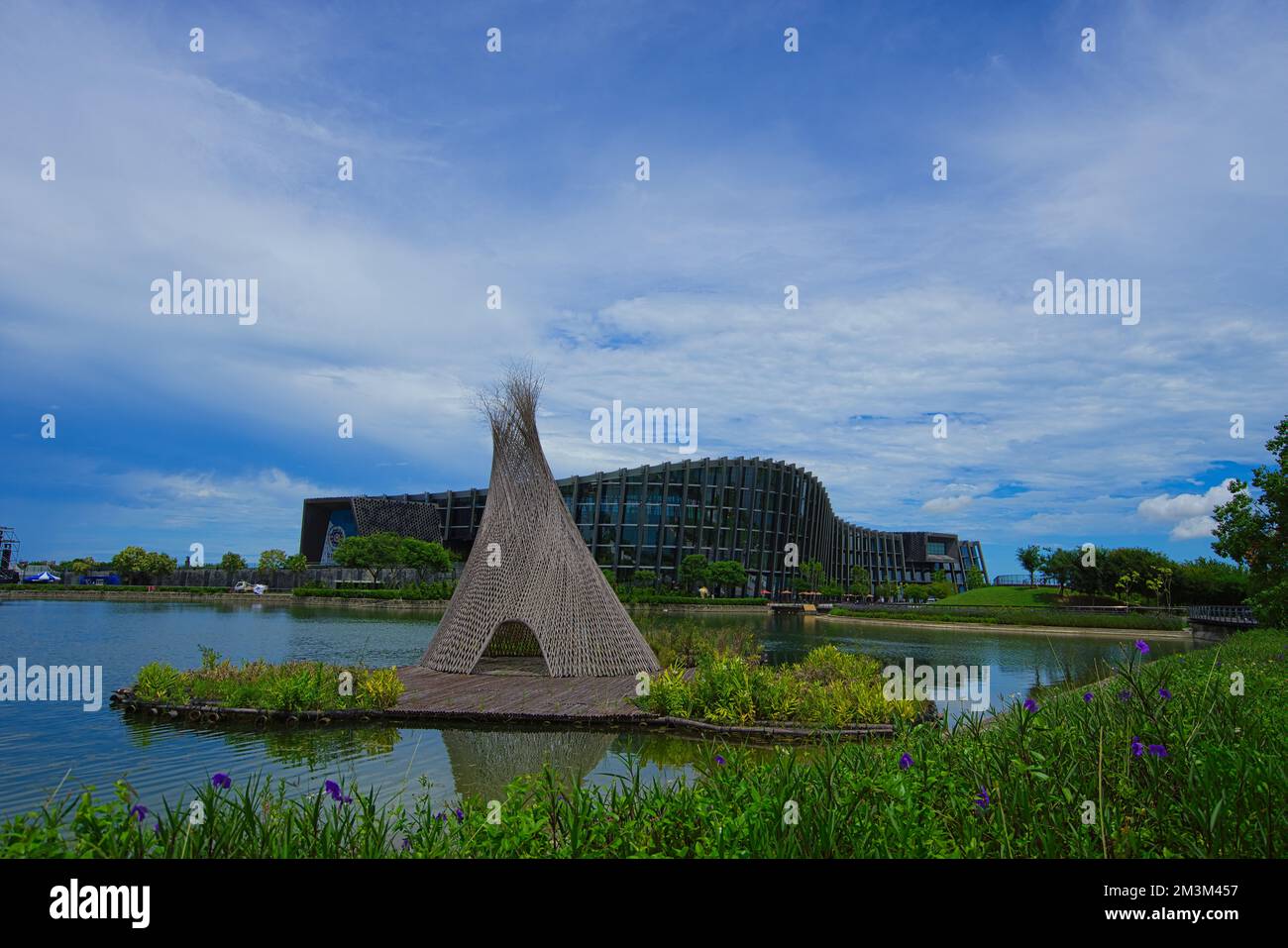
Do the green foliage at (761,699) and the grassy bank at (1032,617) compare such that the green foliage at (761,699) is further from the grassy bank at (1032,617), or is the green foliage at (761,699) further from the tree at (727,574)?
the tree at (727,574)

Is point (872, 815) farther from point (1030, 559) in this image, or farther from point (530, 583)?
point (1030, 559)

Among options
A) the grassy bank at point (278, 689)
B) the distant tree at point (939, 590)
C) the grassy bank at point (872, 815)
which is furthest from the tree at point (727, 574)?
the grassy bank at point (872, 815)

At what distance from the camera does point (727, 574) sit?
256 ft

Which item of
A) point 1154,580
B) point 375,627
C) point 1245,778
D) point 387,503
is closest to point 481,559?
point 1245,778

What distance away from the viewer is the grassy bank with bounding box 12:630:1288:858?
4113 millimetres

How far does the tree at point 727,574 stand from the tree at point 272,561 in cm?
4331

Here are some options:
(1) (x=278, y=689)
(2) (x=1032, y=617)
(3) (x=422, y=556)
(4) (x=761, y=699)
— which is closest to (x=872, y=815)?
(4) (x=761, y=699)

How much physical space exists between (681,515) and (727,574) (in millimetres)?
8341

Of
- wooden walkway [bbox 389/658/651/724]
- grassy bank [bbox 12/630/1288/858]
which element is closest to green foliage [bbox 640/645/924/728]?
wooden walkway [bbox 389/658/651/724]

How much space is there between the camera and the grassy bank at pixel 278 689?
13258mm
